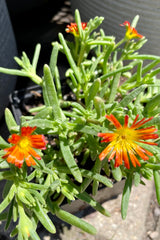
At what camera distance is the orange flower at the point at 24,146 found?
1.64 feet

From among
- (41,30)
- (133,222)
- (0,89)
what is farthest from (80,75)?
(41,30)

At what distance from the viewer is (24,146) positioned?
1.75ft

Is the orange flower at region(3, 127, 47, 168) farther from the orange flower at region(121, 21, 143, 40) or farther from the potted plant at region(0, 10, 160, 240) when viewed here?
the orange flower at region(121, 21, 143, 40)

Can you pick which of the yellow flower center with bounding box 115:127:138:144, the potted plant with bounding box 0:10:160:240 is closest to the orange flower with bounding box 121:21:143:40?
the potted plant with bounding box 0:10:160:240

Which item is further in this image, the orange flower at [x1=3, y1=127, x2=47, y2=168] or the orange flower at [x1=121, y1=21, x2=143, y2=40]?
the orange flower at [x1=121, y1=21, x2=143, y2=40]

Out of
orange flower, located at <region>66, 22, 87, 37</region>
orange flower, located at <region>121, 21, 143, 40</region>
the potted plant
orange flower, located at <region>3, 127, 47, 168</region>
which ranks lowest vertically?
the potted plant

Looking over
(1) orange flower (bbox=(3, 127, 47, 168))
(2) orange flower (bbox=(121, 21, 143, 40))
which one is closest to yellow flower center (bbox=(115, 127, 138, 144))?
(1) orange flower (bbox=(3, 127, 47, 168))

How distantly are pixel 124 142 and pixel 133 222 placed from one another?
25.3 inches

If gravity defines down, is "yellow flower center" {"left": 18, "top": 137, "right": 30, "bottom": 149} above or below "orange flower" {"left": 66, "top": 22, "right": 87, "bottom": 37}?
below

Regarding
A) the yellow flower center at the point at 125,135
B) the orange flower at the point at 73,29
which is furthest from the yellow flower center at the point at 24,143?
the orange flower at the point at 73,29

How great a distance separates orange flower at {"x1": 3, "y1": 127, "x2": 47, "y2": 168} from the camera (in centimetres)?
50

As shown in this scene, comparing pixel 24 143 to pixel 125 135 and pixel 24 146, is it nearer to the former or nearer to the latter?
pixel 24 146

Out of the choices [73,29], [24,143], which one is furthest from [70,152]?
[73,29]

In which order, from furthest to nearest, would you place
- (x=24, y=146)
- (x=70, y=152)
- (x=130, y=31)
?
(x=130, y=31) → (x=70, y=152) → (x=24, y=146)
